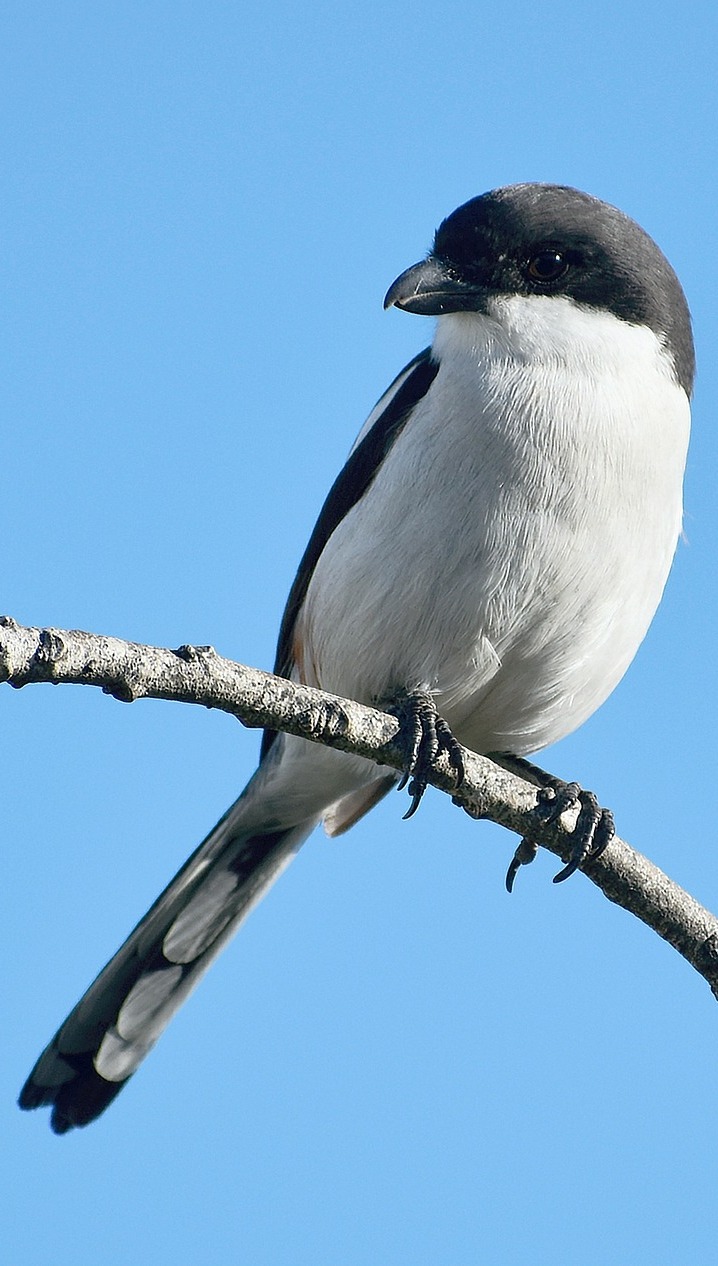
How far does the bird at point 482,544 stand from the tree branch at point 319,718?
0.13m

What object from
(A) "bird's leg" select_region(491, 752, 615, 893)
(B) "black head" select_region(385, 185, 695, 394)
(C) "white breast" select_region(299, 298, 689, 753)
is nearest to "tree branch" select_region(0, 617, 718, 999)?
(A) "bird's leg" select_region(491, 752, 615, 893)

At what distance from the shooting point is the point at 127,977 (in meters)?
5.33

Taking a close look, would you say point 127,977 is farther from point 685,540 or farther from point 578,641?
point 685,540

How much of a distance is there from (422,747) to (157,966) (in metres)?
1.87

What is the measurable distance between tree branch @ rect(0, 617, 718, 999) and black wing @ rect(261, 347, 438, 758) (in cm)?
107

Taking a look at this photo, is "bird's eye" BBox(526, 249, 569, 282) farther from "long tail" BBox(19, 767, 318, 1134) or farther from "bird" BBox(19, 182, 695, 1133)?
"long tail" BBox(19, 767, 318, 1134)

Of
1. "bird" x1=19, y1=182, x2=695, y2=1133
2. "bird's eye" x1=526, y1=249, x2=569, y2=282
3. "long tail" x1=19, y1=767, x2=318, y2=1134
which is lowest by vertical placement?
"long tail" x1=19, y1=767, x2=318, y2=1134

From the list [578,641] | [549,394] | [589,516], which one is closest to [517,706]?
[578,641]

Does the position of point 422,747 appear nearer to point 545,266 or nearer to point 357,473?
point 357,473

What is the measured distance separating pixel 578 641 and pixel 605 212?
62.5 inches

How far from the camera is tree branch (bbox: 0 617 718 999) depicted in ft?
9.95

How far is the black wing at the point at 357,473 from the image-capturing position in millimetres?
5062

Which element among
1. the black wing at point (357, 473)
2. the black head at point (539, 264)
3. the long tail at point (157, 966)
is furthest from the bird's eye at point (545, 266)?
the long tail at point (157, 966)

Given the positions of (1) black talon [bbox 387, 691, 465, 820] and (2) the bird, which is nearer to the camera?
(1) black talon [bbox 387, 691, 465, 820]
